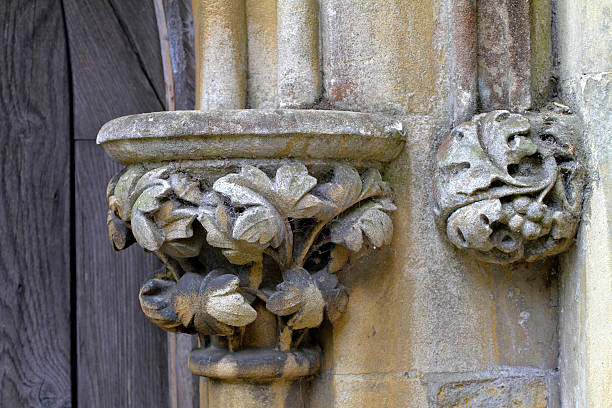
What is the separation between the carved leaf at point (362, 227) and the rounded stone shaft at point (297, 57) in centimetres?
19

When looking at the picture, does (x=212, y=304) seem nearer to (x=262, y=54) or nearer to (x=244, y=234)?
(x=244, y=234)

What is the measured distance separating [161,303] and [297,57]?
0.43m

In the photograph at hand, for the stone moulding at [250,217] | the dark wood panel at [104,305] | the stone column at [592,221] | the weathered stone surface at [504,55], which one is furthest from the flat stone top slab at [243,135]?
the dark wood panel at [104,305]

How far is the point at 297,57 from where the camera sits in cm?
124

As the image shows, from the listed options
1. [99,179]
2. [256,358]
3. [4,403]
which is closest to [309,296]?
[256,358]

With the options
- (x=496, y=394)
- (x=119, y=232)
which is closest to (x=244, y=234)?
(x=119, y=232)

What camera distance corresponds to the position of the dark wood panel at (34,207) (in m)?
1.56

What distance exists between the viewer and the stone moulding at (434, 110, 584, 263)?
1183 mm

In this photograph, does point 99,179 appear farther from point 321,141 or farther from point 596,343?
point 596,343

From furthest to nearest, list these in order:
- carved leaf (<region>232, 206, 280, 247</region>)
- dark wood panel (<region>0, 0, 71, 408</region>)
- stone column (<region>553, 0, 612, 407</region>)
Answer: dark wood panel (<region>0, 0, 71, 408</region>) → stone column (<region>553, 0, 612, 407</region>) → carved leaf (<region>232, 206, 280, 247</region>)

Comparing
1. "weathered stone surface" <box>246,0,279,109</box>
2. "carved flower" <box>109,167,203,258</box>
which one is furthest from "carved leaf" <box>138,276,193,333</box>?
"weathered stone surface" <box>246,0,279,109</box>

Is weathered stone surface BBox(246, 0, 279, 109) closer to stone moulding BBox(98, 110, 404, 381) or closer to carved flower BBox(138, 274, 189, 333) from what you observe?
stone moulding BBox(98, 110, 404, 381)

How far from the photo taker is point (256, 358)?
3.98 feet

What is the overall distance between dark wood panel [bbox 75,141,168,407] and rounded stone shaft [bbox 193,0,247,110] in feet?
1.35
